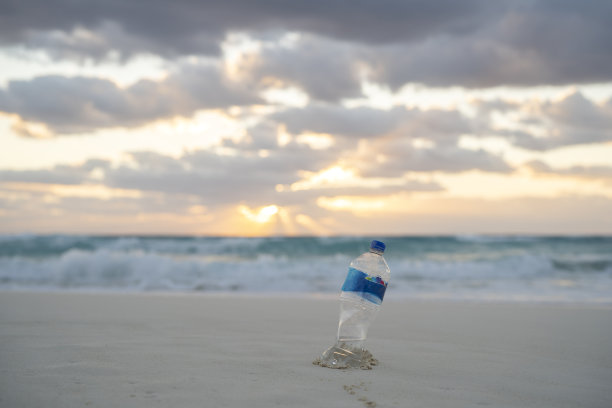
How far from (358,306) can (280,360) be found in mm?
703

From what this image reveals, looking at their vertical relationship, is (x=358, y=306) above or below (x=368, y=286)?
below

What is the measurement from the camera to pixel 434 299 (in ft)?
29.6

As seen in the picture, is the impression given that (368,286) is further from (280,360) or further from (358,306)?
(280,360)

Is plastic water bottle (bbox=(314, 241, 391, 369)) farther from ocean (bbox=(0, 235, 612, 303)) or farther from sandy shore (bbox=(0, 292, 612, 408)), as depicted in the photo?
ocean (bbox=(0, 235, 612, 303))

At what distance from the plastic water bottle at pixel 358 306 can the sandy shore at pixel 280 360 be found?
163 mm

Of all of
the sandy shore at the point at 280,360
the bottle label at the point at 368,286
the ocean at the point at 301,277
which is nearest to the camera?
the sandy shore at the point at 280,360

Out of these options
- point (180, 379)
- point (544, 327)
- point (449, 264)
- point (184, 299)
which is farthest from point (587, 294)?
point (180, 379)

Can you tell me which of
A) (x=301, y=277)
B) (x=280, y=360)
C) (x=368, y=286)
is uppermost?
(x=368, y=286)

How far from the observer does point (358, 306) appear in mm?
3699

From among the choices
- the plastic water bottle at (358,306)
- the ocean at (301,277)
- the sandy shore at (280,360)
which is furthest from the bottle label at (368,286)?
the ocean at (301,277)

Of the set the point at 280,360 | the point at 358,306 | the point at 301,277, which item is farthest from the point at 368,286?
the point at 301,277

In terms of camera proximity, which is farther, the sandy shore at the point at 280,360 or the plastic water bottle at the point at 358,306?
the plastic water bottle at the point at 358,306

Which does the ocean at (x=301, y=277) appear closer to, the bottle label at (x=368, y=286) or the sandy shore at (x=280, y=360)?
the sandy shore at (x=280, y=360)

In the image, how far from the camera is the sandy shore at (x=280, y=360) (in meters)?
2.66
